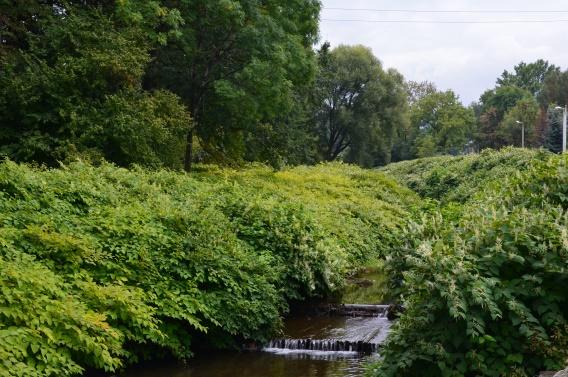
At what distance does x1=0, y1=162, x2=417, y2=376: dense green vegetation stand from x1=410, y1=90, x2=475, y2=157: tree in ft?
203

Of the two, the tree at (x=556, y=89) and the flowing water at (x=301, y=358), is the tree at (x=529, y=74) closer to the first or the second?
the tree at (x=556, y=89)

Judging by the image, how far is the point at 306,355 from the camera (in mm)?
9648

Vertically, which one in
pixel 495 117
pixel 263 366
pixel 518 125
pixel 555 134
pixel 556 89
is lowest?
pixel 263 366

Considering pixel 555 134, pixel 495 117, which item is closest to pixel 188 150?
pixel 555 134

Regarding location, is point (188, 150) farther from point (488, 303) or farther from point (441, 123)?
point (441, 123)

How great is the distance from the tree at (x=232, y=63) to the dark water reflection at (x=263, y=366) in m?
10.6

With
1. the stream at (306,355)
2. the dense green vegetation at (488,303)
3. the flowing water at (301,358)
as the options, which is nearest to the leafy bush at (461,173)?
the stream at (306,355)

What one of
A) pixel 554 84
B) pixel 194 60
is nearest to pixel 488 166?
pixel 194 60

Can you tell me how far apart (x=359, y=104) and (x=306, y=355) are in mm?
45329

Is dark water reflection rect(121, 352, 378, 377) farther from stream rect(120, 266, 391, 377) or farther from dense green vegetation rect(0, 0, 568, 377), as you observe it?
dense green vegetation rect(0, 0, 568, 377)

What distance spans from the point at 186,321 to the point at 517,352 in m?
5.00

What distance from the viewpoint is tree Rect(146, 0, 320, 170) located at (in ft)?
65.0

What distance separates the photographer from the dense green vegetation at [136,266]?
684cm

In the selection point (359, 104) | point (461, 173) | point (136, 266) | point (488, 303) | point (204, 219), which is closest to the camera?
point (488, 303)
